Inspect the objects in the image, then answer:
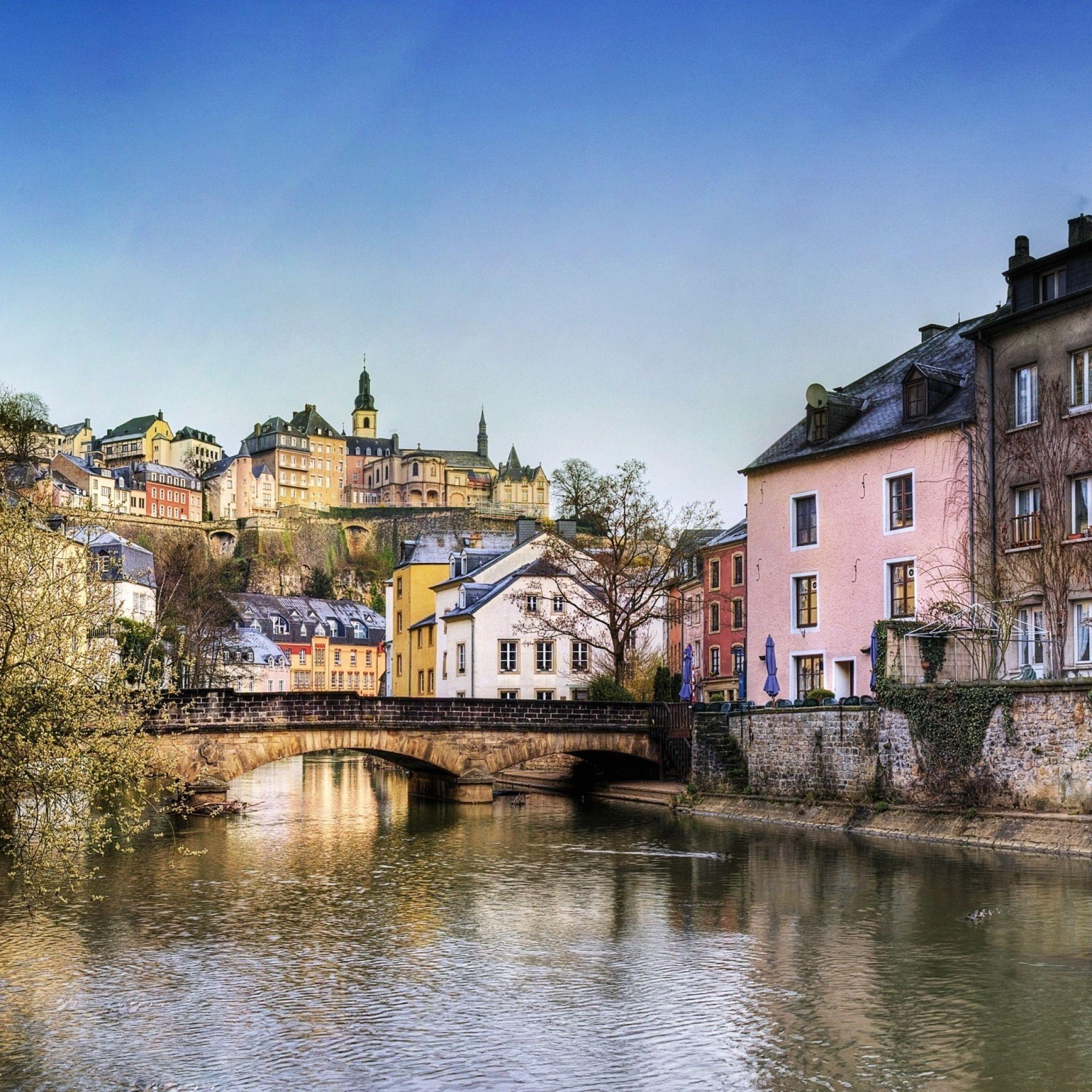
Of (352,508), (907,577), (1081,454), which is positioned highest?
(352,508)

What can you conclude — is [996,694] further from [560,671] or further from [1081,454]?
[560,671]

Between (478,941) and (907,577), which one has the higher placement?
(907,577)

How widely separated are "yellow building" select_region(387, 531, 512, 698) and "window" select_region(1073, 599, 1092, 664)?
35.6 metres

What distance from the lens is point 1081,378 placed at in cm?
3048

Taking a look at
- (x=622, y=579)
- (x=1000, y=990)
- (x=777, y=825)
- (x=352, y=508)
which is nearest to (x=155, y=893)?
(x=1000, y=990)

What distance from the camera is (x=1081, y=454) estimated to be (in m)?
30.1

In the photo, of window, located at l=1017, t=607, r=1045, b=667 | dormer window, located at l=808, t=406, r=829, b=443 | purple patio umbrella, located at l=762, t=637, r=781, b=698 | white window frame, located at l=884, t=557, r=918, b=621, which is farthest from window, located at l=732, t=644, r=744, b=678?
window, located at l=1017, t=607, r=1045, b=667

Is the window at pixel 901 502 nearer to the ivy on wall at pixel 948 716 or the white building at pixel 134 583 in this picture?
the ivy on wall at pixel 948 716

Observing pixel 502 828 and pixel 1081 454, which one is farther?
pixel 502 828

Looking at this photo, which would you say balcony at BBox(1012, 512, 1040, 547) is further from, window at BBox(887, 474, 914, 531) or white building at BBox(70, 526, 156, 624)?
white building at BBox(70, 526, 156, 624)

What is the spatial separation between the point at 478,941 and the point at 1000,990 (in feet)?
21.8

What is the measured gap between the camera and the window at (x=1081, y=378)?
30234mm

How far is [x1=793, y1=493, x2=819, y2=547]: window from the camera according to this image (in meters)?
37.1

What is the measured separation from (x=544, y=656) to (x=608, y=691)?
9.99 metres
